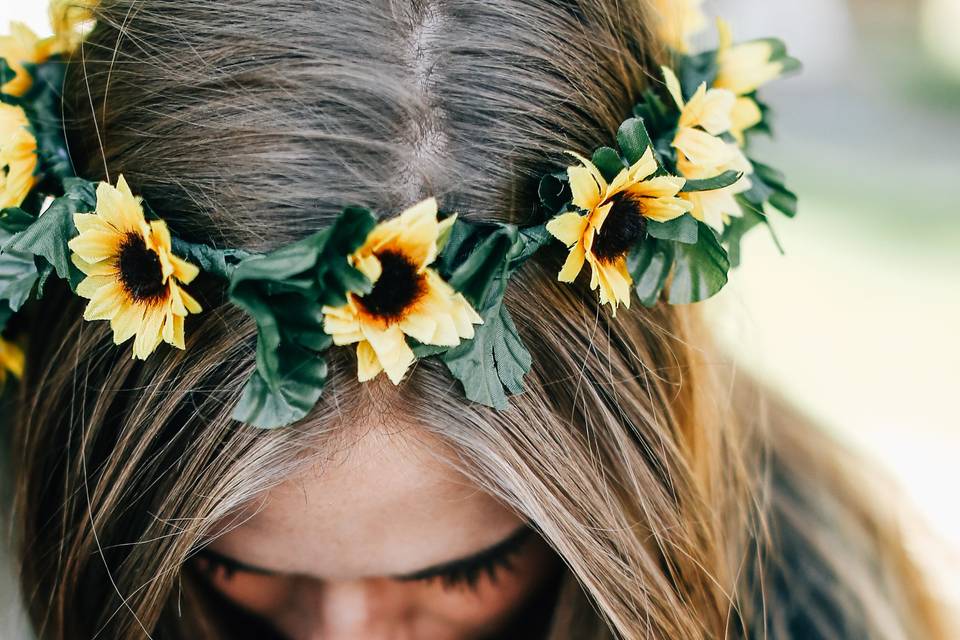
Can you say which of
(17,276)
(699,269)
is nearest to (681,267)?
(699,269)

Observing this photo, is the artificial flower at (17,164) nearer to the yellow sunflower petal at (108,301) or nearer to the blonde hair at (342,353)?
the blonde hair at (342,353)

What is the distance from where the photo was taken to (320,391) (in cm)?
75

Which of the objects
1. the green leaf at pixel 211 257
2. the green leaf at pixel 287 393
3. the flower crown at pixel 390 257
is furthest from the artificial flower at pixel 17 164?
the green leaf at pixel 287 393

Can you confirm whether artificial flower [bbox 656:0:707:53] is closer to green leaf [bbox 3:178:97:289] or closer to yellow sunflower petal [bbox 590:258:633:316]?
yellow sunflower petal [bbox 590:258:633:316]

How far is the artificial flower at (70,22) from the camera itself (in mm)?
923

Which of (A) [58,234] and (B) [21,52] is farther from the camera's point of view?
(B) [21,52]

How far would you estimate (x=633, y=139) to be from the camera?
0.79 meters

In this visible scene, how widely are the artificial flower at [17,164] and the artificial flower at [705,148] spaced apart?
26.1 inches

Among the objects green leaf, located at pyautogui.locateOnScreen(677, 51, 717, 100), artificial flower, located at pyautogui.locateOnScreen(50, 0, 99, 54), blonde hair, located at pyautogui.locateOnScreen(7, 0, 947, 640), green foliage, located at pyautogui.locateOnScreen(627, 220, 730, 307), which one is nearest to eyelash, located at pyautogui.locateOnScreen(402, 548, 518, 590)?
blonde hair, located at pyautogui.locateOnScreen(7, 0, 947, 640)

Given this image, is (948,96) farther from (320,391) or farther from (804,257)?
(320,391)

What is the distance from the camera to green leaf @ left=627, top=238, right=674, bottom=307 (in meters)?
0.82

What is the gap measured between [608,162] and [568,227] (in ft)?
0.24

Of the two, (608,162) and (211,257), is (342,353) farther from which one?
(608,162)

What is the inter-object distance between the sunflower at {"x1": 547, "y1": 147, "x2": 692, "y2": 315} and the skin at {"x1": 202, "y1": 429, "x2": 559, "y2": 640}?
236 mm
